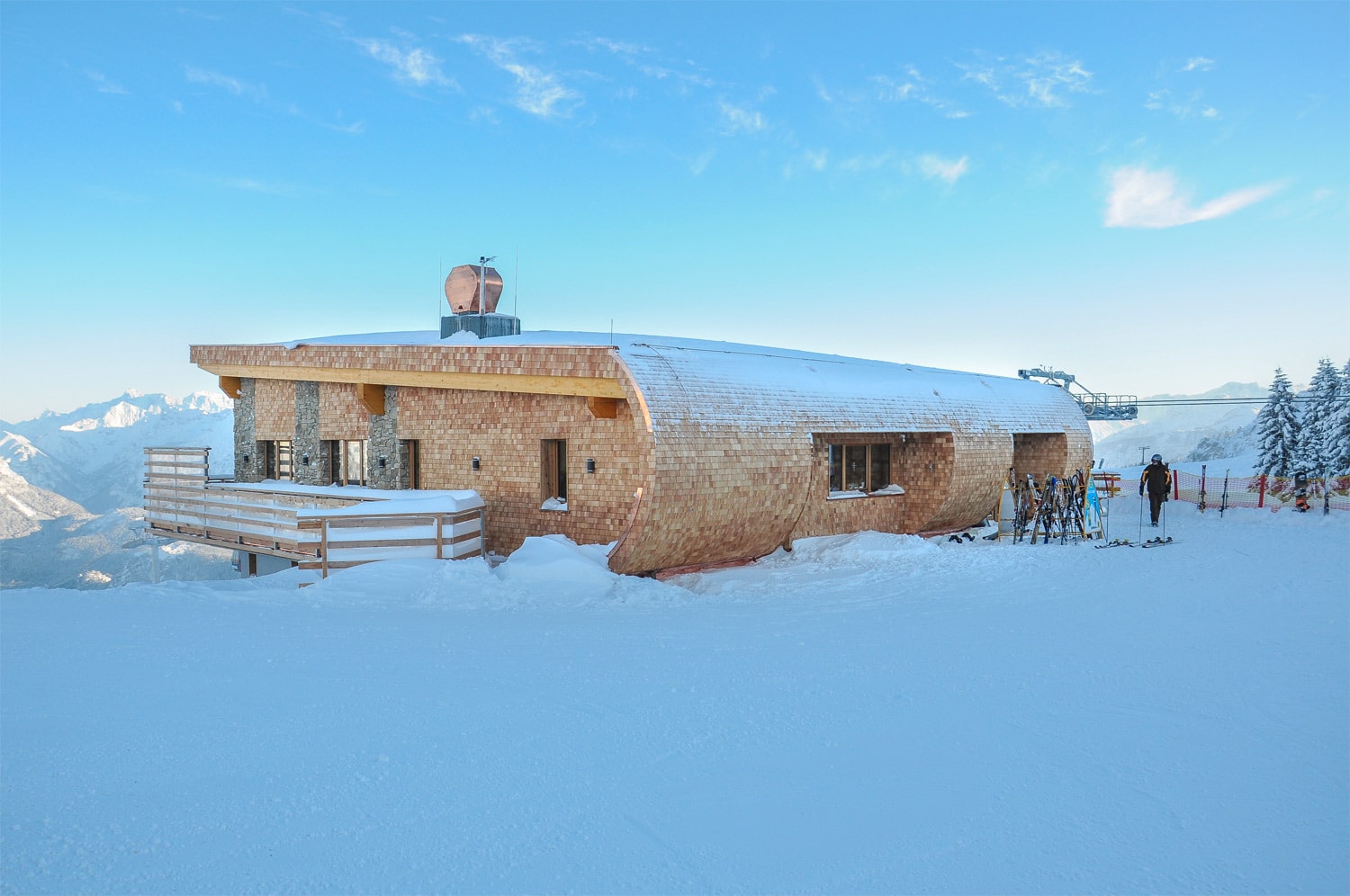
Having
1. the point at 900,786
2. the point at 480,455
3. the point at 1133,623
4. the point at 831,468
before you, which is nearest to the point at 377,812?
the point at 900,786

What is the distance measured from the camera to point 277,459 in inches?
753

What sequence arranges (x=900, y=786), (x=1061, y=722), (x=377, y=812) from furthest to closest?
(x=1061, y=722) < (x=900, y=786) < (x=377, y=812)

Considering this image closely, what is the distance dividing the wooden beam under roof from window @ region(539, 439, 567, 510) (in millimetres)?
986

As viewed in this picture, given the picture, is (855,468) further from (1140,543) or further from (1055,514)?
(1140,543)

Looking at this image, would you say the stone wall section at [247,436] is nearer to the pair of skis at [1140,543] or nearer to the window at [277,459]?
the window at [277,459]

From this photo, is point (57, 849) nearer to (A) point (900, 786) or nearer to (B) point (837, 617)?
(A) point (900, 786)

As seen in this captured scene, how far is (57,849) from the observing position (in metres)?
4.28

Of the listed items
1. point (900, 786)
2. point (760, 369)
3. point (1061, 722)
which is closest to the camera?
point (900, 786)

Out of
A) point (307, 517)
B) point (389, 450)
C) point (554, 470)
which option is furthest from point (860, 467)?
point (307, 517)

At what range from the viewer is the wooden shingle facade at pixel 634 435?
12445 millimetres

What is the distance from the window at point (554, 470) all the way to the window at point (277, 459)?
24.7 ft

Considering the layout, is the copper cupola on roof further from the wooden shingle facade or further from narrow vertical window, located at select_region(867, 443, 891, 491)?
narrow vertical window, located at select_region(867, 443, 891, 491)

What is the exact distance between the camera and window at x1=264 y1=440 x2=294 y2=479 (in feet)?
62.1

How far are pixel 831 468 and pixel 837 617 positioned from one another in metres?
7.53
